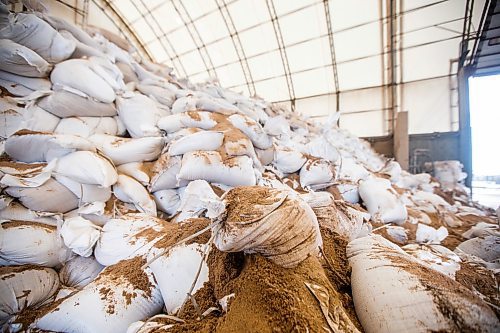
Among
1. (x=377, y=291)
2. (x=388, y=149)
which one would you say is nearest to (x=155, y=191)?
(x=377, y=291)

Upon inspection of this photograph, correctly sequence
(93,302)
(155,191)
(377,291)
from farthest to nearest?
(155,191) → (93,302) → (377,291)

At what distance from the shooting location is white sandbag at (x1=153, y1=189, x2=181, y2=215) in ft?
4.95

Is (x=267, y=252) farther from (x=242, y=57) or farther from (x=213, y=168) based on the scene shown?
(x=242, y=57)

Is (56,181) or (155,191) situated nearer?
(56,181)

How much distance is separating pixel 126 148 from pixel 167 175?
1.10 feet

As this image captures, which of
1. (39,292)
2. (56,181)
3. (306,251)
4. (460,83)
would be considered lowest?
(39,292)

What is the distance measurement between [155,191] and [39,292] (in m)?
0.72

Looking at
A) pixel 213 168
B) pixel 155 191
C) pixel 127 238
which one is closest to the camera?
pixel 127 238

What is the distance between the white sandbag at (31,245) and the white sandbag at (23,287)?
0.04 m

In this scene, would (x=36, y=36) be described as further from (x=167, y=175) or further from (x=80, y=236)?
(x=80, y=236)

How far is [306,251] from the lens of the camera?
59 centimetres

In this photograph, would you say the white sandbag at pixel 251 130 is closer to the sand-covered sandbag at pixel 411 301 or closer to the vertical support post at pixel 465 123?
the sand-covered sandbag at pixel 411 301

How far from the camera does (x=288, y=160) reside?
1.88 metres

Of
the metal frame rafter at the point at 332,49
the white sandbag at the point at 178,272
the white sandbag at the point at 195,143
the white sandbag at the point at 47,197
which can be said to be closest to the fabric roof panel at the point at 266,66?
the metal frame rafter at the point at 332,49
